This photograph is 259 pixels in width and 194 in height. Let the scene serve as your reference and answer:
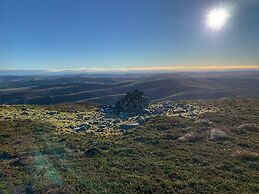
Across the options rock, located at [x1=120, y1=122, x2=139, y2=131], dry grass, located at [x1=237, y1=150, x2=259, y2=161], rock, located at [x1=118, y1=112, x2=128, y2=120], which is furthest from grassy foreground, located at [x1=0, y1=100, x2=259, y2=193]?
rock, located at [x1=118, y1=112, x2=128, y2=120]

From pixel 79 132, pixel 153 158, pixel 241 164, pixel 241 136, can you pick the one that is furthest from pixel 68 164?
pixel 241 136

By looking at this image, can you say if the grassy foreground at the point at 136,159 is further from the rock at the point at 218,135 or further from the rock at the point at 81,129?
the rock at the point at 81,129

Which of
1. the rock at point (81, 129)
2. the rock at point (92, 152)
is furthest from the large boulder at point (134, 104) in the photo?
the rock at point (92, 152)

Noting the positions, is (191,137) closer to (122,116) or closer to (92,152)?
(92,152)

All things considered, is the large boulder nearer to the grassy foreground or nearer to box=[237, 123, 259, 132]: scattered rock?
the grassy foreground

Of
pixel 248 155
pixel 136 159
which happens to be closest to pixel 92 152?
pixel 136 159

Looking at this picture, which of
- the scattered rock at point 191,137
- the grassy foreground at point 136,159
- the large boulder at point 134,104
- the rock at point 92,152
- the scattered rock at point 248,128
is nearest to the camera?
the grassy foreground at point 136,159
